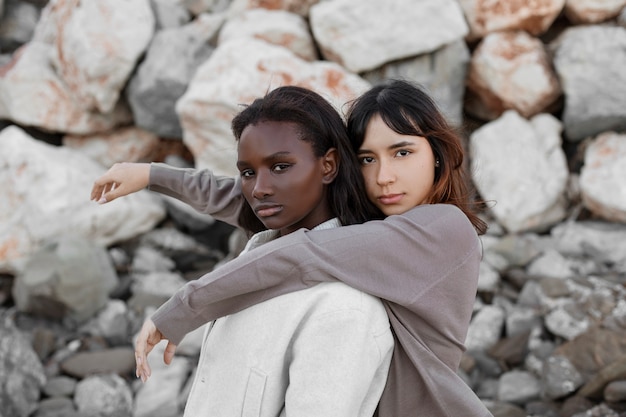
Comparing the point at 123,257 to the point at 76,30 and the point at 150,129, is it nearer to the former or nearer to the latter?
the point at 150,129

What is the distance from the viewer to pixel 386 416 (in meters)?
1.30

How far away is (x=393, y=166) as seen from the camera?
145 cm

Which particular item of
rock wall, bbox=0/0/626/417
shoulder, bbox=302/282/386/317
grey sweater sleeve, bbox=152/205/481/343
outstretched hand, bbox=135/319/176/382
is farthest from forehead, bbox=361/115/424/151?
rock wall, bbox=0/0/626/417

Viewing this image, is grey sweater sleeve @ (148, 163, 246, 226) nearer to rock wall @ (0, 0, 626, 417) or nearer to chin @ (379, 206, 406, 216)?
chin @ (379, 206, 406, 216)

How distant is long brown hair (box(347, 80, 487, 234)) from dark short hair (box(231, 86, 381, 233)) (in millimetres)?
73

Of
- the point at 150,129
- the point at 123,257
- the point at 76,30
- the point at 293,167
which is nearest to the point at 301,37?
the point at 150,129

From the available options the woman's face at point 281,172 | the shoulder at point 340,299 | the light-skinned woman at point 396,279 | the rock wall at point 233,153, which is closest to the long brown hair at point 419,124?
the light-skinned woman at point 396,279

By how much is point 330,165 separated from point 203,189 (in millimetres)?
518

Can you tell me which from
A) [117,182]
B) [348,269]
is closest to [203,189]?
[117,182]

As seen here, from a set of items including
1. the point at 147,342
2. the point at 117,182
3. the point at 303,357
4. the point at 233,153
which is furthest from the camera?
the point at 233,153

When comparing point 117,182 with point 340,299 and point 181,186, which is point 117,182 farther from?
point 340,299

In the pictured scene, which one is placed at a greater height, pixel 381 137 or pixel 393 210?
pixel 381 137

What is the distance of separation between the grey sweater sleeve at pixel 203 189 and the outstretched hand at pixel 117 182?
58 mm

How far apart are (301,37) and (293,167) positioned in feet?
13.8
